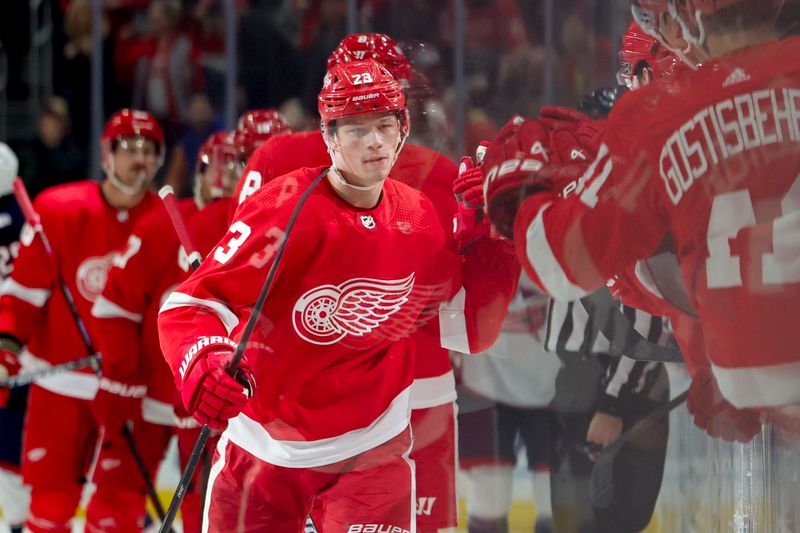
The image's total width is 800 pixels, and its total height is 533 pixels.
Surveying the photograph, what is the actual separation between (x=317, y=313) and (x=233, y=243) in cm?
16

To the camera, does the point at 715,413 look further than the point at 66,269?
No

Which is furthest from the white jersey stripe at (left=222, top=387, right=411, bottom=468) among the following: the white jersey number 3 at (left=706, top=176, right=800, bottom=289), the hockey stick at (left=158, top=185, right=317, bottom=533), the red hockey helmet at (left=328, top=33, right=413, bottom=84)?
the white jersey number 3 at (left=706, top=176, right=800, bottom=289)

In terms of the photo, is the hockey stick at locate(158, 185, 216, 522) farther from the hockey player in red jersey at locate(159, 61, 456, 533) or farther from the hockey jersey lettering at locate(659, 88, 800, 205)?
the hockey jersey lettering at locate(659, 88, 800, 205)

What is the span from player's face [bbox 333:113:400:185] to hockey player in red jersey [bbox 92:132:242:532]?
606 millimetres

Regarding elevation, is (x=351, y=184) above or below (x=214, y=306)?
above

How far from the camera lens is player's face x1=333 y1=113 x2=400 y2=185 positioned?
1.73m

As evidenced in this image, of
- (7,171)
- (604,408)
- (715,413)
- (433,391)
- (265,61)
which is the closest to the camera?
(715,413)

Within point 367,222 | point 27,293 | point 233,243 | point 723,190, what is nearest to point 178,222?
point 233,243

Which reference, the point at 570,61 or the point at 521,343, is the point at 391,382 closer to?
the point at 521,343

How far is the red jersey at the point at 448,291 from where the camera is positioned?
172 cm

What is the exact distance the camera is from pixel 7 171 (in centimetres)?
362

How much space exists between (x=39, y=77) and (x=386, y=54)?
269 centimetres

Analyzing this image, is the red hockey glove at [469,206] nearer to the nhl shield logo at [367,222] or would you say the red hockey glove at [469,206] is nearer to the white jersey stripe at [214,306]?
the nhl shield logo at [367,222]

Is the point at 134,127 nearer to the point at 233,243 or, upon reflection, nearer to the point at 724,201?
the point at 233,243
